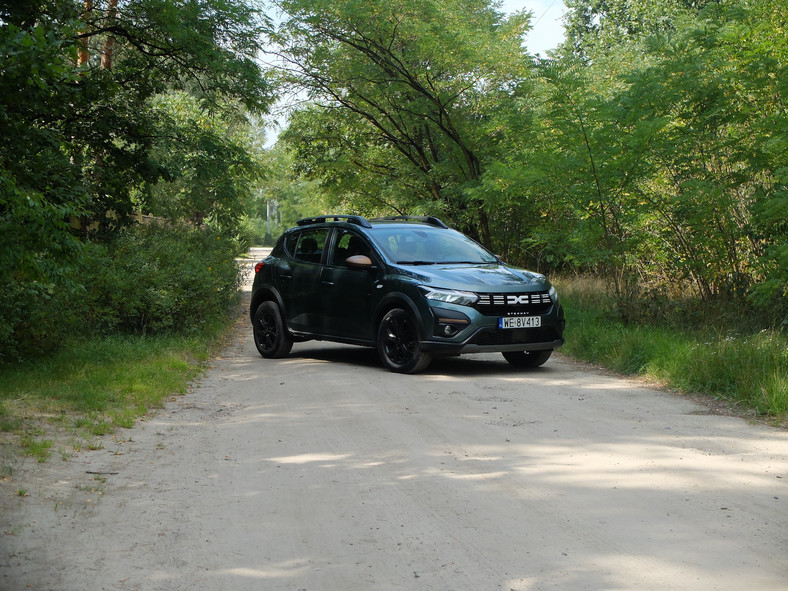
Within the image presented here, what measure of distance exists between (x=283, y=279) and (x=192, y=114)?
840 inches

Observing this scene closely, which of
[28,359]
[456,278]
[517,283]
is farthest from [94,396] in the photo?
[517,283]

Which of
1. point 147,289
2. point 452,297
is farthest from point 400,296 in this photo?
point 147,289

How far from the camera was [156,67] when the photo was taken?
623 inches

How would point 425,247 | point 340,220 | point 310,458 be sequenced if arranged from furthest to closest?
point 340,220
point 425,247
point 310,458

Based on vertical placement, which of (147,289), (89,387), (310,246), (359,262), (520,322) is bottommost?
(89,387)

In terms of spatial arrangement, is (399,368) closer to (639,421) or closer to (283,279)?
(283,279)

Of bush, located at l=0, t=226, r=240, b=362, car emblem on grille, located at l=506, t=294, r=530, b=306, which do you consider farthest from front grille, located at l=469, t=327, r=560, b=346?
bush, located at l=0, t=226, r=240, b=362

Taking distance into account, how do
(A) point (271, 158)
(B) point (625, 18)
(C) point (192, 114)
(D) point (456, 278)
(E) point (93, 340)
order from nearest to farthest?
(D) point (456, 278) → (E) point (93, 340) → (C) point (192, 114) → (B) point (625, 18) → (A) point (271, 158)

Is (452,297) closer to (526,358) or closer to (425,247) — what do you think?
(425,247)

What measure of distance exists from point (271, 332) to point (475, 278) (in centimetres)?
367

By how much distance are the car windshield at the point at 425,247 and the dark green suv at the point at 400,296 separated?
0.05 feet

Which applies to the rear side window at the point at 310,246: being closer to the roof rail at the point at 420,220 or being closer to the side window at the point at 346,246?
the side window at the point at 346,246

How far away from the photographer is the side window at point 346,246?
12.1m

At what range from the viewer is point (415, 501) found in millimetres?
5426
